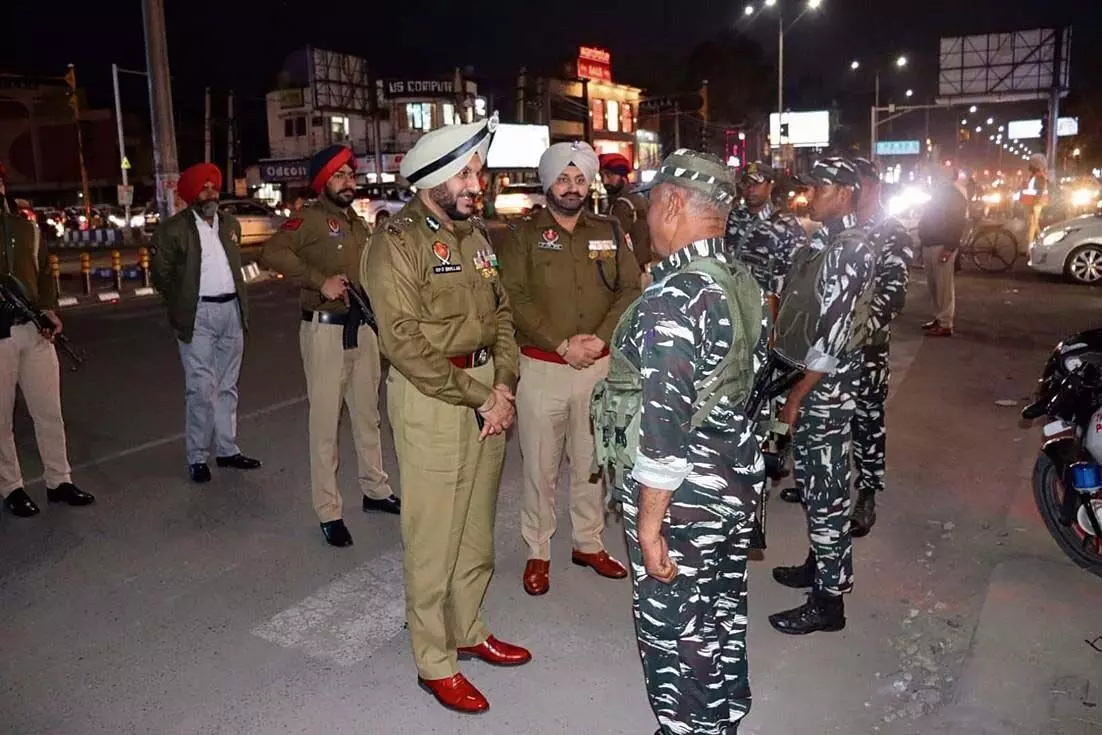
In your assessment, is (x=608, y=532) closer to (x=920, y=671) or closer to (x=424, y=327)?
(x=920, y=671)

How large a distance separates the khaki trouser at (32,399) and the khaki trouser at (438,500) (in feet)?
11.0

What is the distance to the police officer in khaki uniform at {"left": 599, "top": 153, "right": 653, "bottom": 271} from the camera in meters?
7.36

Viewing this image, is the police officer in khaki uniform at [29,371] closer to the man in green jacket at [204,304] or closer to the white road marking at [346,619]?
the man in green jacket at [204,304]

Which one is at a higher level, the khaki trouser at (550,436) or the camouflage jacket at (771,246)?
the camouflage jacket at (771,246)

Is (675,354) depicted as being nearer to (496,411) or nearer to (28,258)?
(496,411)

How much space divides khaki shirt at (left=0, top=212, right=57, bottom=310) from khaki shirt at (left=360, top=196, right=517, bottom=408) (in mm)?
3345

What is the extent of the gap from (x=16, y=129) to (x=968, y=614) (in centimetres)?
6336

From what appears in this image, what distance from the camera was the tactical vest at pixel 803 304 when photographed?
146 inches

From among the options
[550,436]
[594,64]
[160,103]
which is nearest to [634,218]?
[550,436]

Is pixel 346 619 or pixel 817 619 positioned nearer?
pixel 817 619

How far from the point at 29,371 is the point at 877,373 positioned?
204 inches

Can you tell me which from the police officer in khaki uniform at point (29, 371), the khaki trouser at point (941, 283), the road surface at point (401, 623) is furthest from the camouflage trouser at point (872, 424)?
the khaki trouser at point (941, 283)

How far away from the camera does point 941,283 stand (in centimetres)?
1080

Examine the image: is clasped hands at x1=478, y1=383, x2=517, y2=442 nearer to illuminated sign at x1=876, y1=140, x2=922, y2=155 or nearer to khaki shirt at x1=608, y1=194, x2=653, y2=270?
khaki shirt at x1=608, y1=194, x2=653, y2=270
